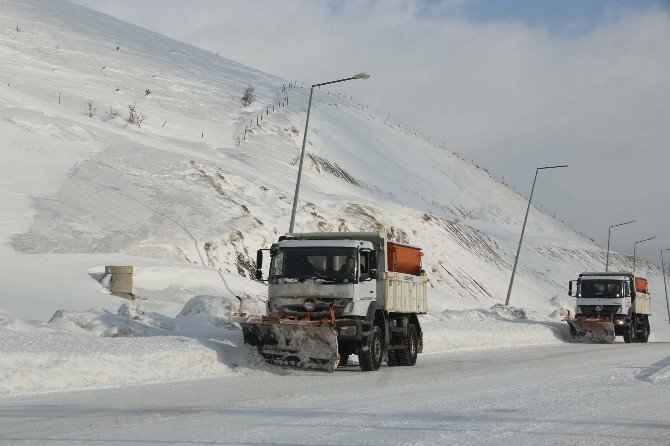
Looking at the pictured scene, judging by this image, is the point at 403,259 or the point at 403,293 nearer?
the point at 403,293

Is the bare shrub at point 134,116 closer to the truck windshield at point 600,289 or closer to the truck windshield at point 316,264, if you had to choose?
the truck windshield at point 600,289

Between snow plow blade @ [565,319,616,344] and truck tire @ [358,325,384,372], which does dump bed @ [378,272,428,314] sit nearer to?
truck tire @ [358,325,384,372]

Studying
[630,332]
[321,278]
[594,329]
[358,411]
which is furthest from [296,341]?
[630,332]

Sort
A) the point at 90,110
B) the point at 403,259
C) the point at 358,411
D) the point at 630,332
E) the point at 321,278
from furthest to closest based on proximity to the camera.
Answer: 1. the point at 90,110
2. the point at 630,332
3. the point at 403,259
4. the point at 321,278
5. the point at 358,411

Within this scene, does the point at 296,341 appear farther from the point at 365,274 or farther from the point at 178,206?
the point at 178,206

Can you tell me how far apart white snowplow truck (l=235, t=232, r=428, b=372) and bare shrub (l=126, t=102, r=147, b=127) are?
37.8m

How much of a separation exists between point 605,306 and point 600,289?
0.84 meters

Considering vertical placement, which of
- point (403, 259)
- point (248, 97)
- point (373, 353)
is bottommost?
point (373, 353)

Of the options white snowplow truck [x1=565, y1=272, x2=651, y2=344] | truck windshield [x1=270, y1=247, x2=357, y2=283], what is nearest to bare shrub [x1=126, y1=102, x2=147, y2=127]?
white snowplow truck [x1=565, y1=272, x2=651, y2=344]

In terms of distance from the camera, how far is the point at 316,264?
63.4ft

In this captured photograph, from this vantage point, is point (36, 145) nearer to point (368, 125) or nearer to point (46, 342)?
point (46, 342)

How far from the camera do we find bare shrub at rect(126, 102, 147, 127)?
184 ft

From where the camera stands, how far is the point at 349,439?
9703mm

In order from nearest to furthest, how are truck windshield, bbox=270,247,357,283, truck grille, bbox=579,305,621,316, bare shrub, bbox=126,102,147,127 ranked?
truck windshield, bbox=270,247,357,283 → truck grille, bbox=579,305,621,316 → bare shrub, bbox=126,102,147,127
